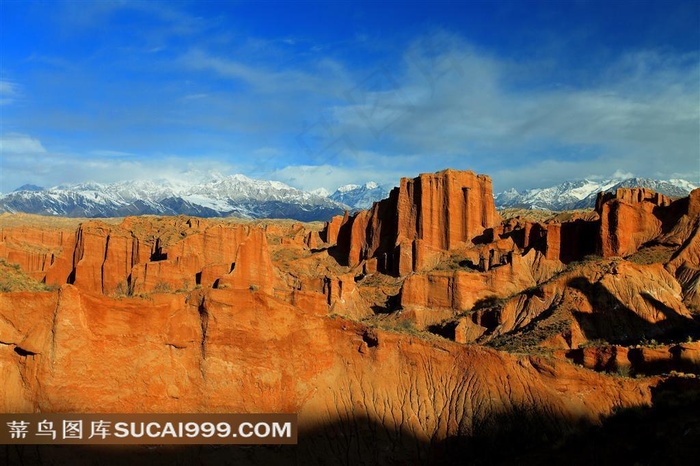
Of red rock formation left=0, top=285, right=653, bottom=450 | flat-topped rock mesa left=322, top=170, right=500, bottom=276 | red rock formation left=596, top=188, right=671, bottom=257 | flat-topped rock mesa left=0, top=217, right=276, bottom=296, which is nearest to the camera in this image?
red rock formation left=0, top=285, right=653, bottom=450

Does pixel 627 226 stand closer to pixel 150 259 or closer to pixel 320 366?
pixel 150 259

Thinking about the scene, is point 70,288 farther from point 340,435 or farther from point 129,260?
point 129,260

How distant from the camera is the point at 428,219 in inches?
3543

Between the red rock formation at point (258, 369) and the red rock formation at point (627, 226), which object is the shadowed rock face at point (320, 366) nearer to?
the red rock formation at point (258, 369)

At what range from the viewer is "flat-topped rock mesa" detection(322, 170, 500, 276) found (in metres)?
89.1

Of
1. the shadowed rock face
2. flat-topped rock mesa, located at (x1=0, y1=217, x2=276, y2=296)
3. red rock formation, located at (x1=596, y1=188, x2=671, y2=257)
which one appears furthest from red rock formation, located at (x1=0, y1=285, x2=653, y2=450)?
red rock formation, located at (x1=596, y1=188, x2=671, y2=257)

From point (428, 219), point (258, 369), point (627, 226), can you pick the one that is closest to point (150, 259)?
point (428, 219)

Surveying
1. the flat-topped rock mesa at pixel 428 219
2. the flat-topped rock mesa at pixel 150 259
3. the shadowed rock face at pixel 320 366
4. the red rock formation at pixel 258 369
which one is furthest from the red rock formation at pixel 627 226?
the red rock formation at pixel 258 369

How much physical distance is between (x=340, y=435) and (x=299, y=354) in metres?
3.64

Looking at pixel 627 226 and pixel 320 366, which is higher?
pixel 627 226

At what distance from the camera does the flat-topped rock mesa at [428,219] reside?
8906 centimetres

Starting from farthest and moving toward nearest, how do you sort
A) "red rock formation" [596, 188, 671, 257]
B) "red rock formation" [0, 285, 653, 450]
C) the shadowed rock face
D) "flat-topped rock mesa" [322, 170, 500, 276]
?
1. "flat-topped rock mesa" [322, 170, 500, 276]
2. "red rock formation" [596, 188, 671, 257]
3. the shadowed rock face
4. "red rock formation" [0, 285, 653, 450]

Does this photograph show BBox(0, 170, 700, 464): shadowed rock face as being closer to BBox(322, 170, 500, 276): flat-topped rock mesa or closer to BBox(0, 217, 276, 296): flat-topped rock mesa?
BBox(0, 217, 276, 296): flat-topped rock mesa

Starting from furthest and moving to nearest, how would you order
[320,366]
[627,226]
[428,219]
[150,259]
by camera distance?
[428,219]
[627,226]
[150,259]
[320,366]
